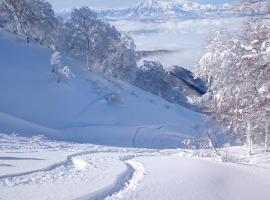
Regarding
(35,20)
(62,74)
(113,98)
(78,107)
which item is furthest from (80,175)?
(35,20)

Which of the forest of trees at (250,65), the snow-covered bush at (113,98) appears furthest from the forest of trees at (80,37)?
the forest of trees at (250,65)

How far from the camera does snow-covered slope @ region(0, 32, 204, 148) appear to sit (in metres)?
48.0

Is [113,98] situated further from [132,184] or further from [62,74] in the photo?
[132,184]

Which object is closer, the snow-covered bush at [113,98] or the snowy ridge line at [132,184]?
the snowy ridge line at [132,184]

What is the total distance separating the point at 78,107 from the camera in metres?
56.6

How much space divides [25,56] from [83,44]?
561 inches

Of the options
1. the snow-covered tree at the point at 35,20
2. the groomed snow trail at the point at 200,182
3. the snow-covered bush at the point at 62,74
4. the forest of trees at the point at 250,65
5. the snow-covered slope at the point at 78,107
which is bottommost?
the snow-covered slope at the point at 78,107

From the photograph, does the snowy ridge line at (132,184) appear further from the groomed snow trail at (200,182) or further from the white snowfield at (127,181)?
the groomed snow trail at (200,182)

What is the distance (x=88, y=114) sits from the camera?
2183 inches

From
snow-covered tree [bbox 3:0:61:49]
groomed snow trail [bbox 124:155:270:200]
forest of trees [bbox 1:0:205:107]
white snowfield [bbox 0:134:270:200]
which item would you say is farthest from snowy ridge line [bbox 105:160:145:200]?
snow-covered tree [bbox 3:0:61:49]

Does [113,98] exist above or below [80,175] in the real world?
below

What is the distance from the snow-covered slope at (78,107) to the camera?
48.0 m

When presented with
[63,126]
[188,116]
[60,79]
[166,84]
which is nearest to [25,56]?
[60,79]

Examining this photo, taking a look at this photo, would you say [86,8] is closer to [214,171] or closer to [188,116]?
[188,116]
